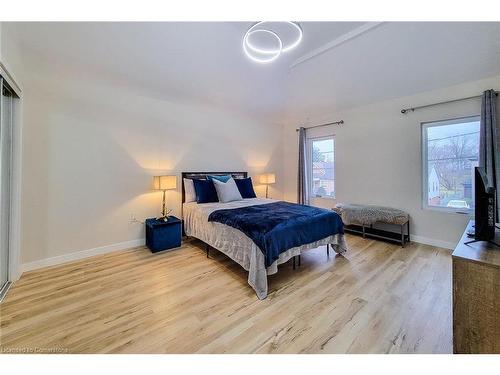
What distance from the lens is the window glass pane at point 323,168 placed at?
15.3ft

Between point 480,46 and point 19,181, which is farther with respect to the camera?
point 480,46

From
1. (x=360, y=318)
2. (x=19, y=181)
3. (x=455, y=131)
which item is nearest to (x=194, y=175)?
(x=19, y=181)

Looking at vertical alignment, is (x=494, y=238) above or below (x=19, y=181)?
below

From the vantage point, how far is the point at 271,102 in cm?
445

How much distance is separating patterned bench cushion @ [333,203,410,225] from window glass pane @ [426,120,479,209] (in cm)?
58

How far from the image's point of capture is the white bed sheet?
202cm

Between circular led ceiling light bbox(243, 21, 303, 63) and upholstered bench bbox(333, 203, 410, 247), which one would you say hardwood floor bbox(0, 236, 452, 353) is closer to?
upholstered bench bbox(333, 203, 410, 247)

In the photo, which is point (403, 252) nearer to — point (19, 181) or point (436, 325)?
point (436, 325)

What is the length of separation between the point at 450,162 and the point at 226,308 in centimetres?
388

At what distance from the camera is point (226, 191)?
11.7 feet

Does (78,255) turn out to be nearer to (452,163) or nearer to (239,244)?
(239,244)

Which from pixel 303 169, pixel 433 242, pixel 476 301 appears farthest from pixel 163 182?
pixel 433 242
